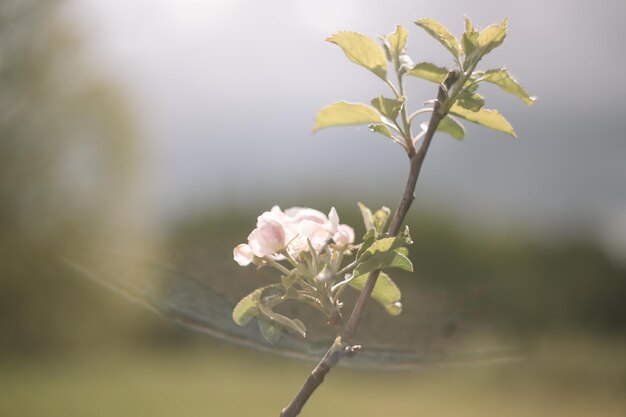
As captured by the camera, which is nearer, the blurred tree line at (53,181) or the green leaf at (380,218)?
the green leaf at (380,218)

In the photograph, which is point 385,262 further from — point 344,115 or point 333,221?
point 344,115

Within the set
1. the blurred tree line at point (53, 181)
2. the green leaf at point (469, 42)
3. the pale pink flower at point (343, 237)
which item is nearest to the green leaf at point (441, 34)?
the green leaf at point (469, 42)

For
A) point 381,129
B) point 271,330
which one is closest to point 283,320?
point 271,330

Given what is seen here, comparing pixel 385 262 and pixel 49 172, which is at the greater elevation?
pixel 385 262

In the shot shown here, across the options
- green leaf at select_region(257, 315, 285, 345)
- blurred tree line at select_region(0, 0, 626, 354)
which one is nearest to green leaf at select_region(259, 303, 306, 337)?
green leaf at select_region(257, 315, 285, 345)

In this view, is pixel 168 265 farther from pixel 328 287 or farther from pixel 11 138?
pixel 11 138

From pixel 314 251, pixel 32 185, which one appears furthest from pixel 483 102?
pixel 32 185

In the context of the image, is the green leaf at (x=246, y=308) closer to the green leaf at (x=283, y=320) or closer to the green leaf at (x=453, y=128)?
the green leaf at (x=283, y=320)
